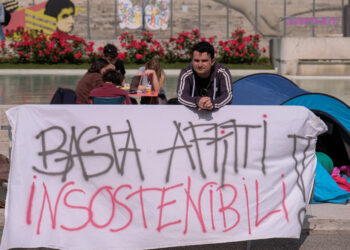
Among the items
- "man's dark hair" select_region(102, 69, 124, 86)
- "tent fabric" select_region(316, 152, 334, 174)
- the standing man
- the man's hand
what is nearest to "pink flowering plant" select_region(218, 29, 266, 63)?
"man's dark hair" select_region(102, 69, 124, 86)

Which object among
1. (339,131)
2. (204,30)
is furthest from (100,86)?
(204,30)

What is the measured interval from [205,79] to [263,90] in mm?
3466

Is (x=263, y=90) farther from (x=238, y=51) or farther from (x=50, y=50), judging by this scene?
(x=50, y=50)

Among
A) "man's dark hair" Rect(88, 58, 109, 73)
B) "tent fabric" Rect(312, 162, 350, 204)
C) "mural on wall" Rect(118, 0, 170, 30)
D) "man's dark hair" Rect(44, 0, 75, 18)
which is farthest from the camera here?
"man's dark hair" Rect(44, 0, 75, 18)

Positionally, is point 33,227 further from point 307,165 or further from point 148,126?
point 307,165

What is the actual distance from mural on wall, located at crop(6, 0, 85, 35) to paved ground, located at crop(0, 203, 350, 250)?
37908mm

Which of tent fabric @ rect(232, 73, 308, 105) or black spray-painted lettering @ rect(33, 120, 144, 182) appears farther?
tent fabric @ rect(232, 73, 308, 105)

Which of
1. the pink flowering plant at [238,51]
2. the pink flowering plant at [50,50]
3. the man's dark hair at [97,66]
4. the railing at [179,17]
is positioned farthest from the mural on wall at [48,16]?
the man's dark hair at [97,66]

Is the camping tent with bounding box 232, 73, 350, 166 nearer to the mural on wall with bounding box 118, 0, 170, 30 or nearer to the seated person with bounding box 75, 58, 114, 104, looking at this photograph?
the seated person with bounding box 75, 58, 114, 104

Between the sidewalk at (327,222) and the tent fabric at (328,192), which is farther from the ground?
the tent fabric at (328,192)

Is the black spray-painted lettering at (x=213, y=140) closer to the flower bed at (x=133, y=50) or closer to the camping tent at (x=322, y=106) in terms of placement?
the camping tent at (x=322, y=106)

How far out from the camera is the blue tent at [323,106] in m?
7.32

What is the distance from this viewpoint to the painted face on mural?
42656mm

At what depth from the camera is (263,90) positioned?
8.94 m
